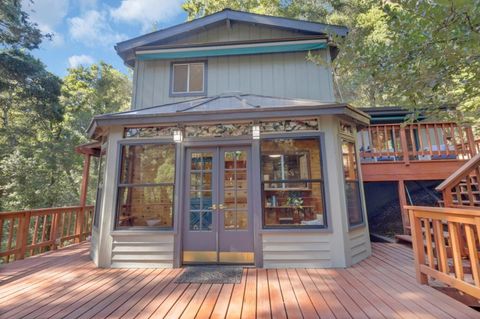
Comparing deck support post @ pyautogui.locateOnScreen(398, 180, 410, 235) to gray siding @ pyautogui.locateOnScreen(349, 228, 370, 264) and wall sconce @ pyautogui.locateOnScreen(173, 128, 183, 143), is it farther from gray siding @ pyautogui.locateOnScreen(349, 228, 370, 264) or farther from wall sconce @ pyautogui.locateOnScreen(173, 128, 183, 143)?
wall sconce @ pyautogui.locateOnScreen(173, 128, 183, 143)

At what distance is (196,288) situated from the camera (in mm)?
3078

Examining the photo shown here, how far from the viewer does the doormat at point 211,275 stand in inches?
130

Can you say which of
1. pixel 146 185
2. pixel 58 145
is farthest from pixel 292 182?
pixel 58 145

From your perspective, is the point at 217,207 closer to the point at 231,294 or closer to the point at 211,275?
the point at 211,275

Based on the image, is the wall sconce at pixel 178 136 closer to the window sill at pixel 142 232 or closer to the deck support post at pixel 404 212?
the window sill at pixel 142 232

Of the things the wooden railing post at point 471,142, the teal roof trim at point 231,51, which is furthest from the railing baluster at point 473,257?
the teal roof trim at point 231,51

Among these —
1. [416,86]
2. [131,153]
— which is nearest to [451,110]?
[416,86]

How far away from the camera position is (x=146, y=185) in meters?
4.28

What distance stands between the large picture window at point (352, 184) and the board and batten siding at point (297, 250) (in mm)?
690

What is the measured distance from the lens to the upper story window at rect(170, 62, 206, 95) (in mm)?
6020

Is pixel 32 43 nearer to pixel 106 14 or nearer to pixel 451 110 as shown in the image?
pixel 106 14

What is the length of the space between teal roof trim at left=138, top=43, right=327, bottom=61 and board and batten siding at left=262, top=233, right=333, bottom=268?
4364 millimetres

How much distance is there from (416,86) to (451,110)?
48.7 inches

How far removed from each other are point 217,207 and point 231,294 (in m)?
1.54
